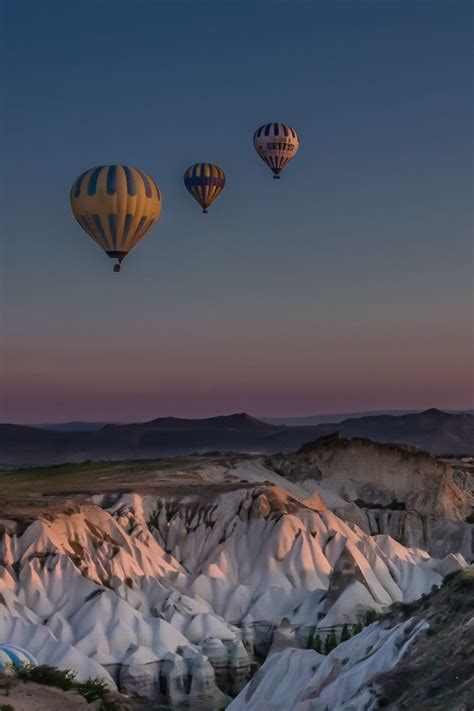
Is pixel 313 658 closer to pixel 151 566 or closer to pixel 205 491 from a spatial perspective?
pixel 151 566

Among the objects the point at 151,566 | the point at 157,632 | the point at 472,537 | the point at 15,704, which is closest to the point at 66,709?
the point at 15,704

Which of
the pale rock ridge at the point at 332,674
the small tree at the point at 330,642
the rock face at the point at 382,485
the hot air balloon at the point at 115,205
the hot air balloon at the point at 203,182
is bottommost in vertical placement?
the small tree at the point at 330,642

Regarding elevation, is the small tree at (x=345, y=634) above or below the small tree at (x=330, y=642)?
above

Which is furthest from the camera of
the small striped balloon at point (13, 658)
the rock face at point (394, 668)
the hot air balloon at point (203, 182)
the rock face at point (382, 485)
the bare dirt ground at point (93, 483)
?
the rock face at point (382, 485)

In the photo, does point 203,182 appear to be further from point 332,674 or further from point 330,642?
point 332,674

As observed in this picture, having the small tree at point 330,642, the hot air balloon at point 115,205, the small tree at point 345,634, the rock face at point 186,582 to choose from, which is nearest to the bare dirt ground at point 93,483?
the rock face at point 186,582

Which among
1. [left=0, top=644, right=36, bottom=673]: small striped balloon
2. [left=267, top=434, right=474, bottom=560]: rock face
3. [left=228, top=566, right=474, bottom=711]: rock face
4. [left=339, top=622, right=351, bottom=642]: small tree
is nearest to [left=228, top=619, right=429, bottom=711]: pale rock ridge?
[left=228, top=566, right=474, bottom=711]: rock face

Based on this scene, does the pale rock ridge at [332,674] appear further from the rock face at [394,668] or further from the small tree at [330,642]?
the small tree at [330,642]

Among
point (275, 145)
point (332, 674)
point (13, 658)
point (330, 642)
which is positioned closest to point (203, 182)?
point (275, 145)
